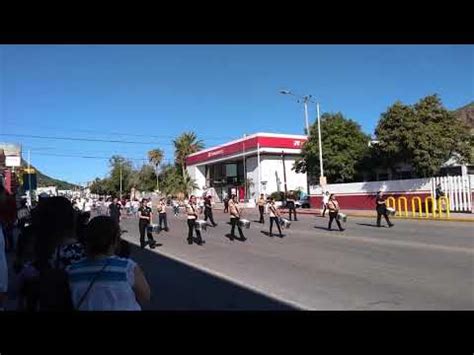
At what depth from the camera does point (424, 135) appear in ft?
109

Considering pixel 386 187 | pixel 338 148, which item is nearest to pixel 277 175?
pixel 338 148

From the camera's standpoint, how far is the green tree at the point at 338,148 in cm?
4475

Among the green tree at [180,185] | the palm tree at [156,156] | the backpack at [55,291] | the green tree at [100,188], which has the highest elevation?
the palm tree at [156,156]

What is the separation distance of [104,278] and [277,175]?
57053 mm

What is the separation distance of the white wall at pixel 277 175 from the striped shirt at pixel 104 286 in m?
55.5

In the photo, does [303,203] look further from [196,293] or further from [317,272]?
[196,293]

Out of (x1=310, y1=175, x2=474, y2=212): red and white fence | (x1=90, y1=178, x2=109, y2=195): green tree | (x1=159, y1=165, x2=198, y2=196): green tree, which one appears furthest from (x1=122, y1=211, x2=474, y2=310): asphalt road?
(x1=90, y1=178, x2=109, y2=195): green tree

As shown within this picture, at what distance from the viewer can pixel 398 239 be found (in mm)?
16750

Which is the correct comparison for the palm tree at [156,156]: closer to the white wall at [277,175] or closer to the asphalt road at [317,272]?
the white wall at [277,175]

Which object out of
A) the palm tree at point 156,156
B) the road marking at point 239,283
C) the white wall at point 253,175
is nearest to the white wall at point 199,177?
the white wall at point 253,175
